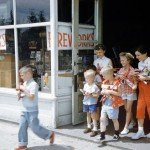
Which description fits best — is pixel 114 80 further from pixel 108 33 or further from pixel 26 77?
pixel 108 33

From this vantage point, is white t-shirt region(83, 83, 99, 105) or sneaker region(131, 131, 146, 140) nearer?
sneaker region(131, 131, 146, 140)

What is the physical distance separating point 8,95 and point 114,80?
9.50 feet

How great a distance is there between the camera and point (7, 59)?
26.2 feet

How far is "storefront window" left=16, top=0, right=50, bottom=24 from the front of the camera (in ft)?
23.0

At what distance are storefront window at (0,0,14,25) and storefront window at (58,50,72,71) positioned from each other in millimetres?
1564

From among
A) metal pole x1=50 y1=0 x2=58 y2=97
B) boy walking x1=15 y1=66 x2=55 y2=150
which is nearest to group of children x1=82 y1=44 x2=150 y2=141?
metal pole x1=50 y1=0 x2=58 y2=97

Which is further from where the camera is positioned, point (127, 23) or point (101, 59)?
point (127, 23)

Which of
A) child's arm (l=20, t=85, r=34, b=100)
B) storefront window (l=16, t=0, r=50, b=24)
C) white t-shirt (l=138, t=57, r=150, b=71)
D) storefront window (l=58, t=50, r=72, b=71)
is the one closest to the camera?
child's arm (l=20, t=85, r=34, b=100)

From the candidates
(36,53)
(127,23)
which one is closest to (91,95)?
(36,53)

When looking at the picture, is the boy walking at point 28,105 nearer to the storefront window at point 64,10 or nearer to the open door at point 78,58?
the open door at point 78,58

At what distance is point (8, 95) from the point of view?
7809 mm

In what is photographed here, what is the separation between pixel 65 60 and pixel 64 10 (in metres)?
1.03

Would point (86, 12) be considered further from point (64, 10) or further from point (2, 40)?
point (2, 40)

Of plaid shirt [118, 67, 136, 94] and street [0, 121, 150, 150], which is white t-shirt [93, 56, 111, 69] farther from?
street [0, 121, 150, 150]
